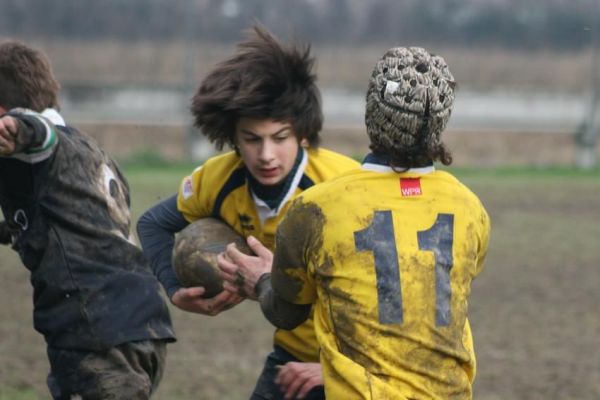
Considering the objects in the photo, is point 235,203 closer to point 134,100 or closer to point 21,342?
point 21,342

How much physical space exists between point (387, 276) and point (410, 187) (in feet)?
0.87

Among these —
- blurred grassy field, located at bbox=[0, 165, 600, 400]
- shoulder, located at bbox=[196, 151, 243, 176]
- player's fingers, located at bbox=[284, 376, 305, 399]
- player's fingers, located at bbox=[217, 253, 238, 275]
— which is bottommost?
blurred grassy field, located at bbox=[0, 165, 600, 400]

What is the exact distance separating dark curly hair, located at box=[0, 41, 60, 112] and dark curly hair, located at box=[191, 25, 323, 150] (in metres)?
0.55

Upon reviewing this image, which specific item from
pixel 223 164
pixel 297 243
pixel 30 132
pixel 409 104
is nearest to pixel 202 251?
pixel 223 164

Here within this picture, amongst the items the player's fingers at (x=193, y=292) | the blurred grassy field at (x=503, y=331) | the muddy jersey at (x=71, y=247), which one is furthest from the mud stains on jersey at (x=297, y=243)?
the blurred grassy field at (x=503, y=331)

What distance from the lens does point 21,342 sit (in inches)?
338

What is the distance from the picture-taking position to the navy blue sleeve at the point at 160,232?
492cm

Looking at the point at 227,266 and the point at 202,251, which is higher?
the point at 227,266

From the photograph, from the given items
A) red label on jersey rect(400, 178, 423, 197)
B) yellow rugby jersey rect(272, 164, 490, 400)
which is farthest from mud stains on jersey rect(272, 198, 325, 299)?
red label on jersey rect(400, 178, 423, 197)

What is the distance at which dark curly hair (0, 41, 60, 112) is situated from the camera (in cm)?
483

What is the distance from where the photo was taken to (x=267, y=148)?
4.68 metres

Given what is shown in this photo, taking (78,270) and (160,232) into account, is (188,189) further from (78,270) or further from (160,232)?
(78,270)

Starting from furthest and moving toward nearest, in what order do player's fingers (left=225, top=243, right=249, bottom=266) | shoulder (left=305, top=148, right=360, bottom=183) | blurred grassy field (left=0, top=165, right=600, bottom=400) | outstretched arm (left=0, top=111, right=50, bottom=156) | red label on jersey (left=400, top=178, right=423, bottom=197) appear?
blurred grassy field (left=0, top=165, right=600, bottom=400) → shoulder (left=305, top=148, right=360, bottom=183) → outstretched arm (left=0, top=111, right=50, bottom=156) → player's fingers (left=225, top=243, right=249, bottom=266) → red label on jersey (left=400, top=178, right=423, bottom=197)

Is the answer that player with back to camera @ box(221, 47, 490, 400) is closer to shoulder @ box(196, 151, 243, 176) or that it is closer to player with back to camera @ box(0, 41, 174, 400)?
player with back to camera @ box(0, 41, 174, 400)
